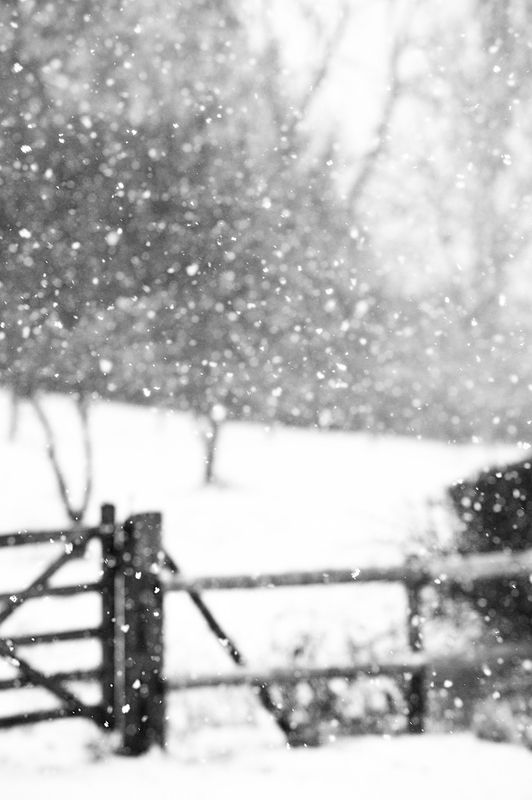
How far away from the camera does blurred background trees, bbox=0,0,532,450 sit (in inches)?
622

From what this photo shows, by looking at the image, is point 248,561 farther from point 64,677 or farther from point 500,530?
point 64,677

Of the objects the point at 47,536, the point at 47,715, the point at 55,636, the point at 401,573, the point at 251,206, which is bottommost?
the point at 47,715

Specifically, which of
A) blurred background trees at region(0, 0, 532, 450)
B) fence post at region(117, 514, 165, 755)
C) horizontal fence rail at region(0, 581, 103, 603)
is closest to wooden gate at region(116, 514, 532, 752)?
fence post at region(117, 514, 165, 755)

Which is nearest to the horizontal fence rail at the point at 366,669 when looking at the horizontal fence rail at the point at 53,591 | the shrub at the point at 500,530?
the horizontal fence rail at the point at 53,591

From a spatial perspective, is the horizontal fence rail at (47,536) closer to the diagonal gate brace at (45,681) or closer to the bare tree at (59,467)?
the diagonal gate brace at (45,681)

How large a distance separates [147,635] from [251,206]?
12.1 meters

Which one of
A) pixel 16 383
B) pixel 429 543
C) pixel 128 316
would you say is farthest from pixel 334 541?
pixel 429 543

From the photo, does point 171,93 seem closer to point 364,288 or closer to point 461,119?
point 461,119

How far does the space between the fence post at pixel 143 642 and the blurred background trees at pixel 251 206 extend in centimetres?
983

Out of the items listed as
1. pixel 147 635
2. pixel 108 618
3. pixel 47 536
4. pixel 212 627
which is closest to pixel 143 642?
pixel 147 635

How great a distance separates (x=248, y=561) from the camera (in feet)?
54.5

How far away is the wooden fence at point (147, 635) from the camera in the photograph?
6195mm

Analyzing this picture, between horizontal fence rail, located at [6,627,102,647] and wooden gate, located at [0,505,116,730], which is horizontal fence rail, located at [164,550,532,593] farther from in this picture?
horizontal fence rail, located at [6,627,102,647]

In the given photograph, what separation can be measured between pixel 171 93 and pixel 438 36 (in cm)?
668
